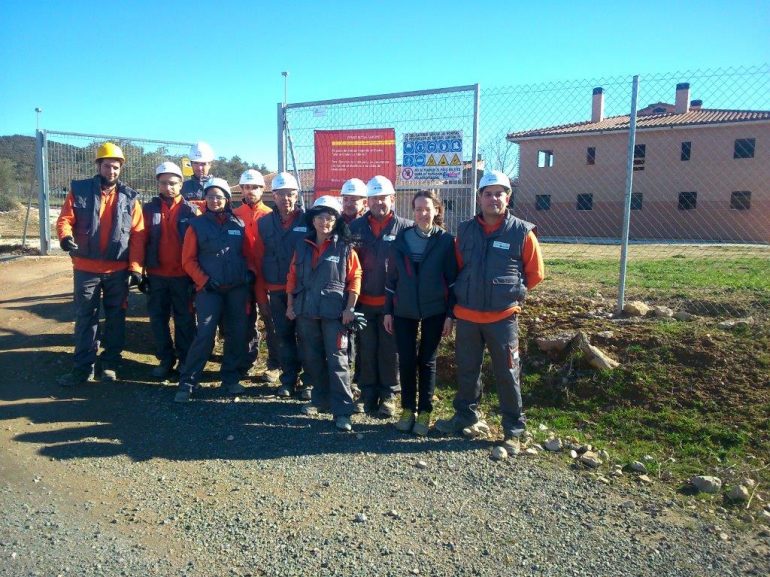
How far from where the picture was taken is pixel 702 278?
10.3 m

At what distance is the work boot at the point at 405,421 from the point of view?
5.21m

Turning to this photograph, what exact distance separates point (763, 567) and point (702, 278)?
788 centimetres

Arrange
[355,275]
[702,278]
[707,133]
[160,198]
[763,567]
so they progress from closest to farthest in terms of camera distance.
Result: 1. [763,567]
2. [355,275]
3. [160,198]
4. [702,278]
5. [707,133]

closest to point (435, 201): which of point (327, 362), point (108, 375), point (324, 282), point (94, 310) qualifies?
point (324, 282)

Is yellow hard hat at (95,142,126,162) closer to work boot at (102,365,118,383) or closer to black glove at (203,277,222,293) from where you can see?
black glove at (203,277,222,293)

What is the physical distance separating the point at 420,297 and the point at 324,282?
0.85 m

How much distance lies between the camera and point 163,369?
6.54m

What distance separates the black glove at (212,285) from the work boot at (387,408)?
6.24 ft

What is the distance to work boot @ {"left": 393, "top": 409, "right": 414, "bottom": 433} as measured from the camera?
5207mm

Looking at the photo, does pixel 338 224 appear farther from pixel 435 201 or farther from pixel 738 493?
pixel 738 493

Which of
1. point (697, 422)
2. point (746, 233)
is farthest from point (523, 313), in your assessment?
point (746, 233)

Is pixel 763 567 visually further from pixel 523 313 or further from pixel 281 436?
pixel 523 313

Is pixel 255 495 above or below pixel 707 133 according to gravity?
below

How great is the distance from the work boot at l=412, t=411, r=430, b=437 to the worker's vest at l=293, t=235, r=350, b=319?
3.66 feet
